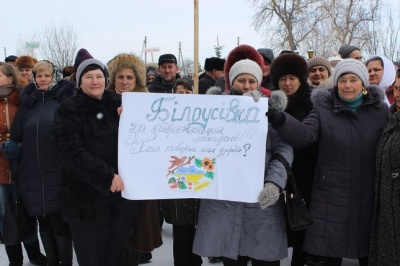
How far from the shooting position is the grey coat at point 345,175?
3.01m

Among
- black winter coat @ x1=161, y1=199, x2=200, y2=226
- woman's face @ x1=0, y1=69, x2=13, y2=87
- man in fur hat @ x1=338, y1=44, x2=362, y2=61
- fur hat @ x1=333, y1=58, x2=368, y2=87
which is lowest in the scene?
black winter coat @ x1=161, y1=199, x2=200, y2=226

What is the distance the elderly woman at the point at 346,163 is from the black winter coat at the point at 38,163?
2.15 metres

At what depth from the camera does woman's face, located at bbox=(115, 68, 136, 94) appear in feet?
12.9

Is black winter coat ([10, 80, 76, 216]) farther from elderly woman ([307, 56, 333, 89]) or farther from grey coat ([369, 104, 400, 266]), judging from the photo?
elderly woman ([307, 56, 333, 89])

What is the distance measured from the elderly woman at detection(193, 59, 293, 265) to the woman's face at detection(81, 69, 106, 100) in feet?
3.64

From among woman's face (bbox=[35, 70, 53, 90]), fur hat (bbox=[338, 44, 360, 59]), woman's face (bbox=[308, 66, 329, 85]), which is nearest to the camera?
woman's face (bbox=[35, 70, 53, 90])

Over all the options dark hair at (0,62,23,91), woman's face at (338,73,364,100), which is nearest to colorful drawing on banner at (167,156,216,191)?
woman's face at (338,73,364,100)

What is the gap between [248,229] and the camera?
9.53 feet

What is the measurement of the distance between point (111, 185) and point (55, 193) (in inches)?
44.0

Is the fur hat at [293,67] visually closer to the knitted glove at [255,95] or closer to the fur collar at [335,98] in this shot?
the fur collar at [335,98]

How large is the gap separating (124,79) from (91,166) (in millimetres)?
1275

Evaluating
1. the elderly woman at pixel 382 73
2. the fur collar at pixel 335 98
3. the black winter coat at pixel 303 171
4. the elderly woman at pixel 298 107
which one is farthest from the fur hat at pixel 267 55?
the fur collar at pixel 335 98

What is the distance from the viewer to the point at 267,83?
17.3 ft

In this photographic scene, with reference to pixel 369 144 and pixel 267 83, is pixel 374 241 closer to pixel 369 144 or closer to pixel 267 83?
pixel 369 144
